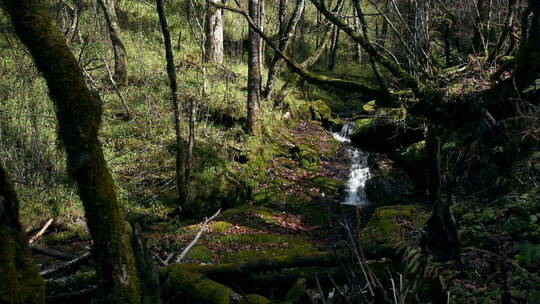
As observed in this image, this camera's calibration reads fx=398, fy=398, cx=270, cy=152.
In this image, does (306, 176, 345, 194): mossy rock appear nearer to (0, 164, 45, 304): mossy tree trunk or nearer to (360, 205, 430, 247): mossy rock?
(360, 205, 430, 247): mossy rock

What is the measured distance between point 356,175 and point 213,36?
912cm

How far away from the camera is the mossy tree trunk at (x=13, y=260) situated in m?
2.70

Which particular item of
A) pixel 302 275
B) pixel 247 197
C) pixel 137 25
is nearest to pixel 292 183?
pixel 247 197

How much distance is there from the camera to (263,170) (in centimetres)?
1330

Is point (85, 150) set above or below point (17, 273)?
above

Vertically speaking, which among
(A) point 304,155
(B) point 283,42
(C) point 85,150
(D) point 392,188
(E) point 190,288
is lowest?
(D) point 392,188

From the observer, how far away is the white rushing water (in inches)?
523

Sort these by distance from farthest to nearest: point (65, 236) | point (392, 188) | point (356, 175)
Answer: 1. point (356, 175)
2. point (392, 188)
3. point (65, 236)

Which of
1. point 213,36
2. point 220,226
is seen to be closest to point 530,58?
point 220,226

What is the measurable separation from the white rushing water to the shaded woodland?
0.27 feet

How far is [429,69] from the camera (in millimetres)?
10203

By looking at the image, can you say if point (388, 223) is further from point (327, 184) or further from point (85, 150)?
point (85, 150)

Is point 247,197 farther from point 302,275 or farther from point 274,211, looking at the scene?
point 302,275

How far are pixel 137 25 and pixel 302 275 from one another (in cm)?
2066
